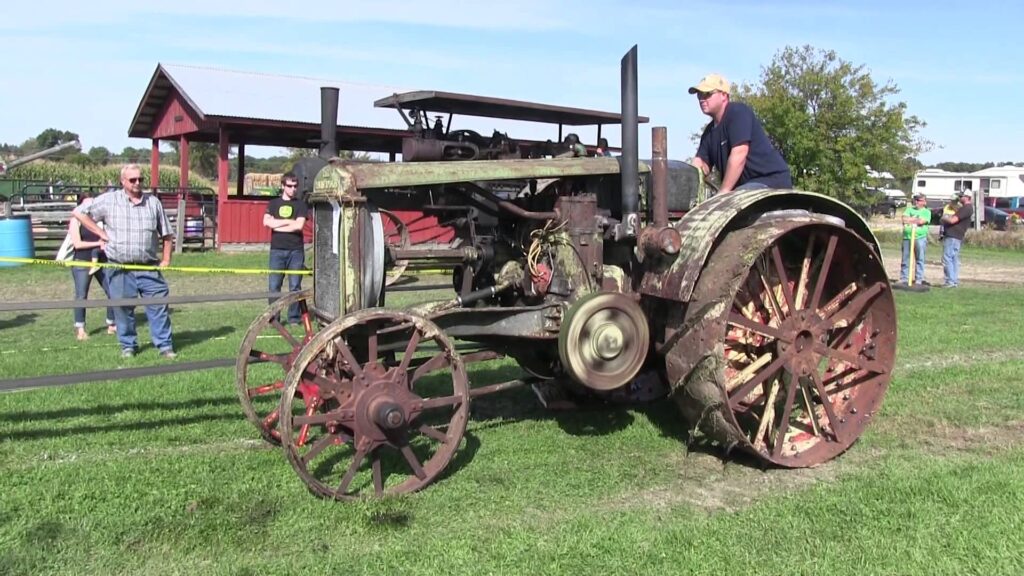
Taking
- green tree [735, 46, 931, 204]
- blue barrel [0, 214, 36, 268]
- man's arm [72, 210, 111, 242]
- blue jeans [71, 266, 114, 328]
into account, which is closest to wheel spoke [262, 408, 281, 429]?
man's arm [72, 210, 111, 242]

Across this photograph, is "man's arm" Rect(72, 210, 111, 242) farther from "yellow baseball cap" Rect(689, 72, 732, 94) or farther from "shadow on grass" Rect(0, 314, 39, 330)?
"yellow baseball cap" Rect(689, 72, 732, 94)

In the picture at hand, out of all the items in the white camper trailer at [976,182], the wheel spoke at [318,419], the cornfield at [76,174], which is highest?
the white camper trailer at [976,182]

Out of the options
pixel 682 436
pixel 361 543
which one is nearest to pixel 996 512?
pixel 682 436

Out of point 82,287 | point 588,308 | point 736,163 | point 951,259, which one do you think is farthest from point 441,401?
point 951,259

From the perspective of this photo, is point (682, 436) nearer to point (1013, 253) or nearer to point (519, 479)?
point (519, 479)

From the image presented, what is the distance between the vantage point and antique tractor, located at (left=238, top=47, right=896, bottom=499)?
4.03 metres

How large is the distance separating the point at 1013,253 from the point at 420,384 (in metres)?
22.8

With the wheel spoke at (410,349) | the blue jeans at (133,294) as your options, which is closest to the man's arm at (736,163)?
the wheel spoke at (410,349)

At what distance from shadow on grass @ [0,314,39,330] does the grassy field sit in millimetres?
4369

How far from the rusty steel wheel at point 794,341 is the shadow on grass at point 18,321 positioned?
326 inches

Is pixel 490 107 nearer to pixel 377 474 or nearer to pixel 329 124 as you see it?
pixel 329 124

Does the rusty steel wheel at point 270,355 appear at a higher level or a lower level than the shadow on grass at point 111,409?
higher

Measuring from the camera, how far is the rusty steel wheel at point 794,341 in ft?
14.2

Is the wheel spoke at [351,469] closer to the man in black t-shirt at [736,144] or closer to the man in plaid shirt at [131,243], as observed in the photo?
the man in black t-shirt at [736,144]
